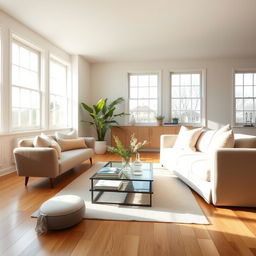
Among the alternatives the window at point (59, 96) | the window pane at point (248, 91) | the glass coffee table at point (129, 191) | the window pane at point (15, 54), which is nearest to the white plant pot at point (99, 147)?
the window at point (59, 96)

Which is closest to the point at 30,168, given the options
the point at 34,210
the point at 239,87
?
the point at 34,210

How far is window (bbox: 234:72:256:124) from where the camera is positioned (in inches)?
262

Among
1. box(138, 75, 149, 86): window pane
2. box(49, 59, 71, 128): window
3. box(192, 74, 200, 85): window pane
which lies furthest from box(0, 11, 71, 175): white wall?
box(192, 74, 200, 85): window pane

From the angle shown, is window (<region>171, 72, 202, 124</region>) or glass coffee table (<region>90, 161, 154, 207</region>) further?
window (<region>171, 72, 202, 124</region>)

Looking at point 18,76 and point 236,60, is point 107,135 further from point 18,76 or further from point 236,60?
point 236,60

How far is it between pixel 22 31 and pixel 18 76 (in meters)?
0.89

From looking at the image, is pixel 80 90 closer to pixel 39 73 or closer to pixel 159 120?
pixel 39 73

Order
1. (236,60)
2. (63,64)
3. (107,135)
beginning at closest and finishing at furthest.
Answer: (63,64) → (236,60) → (107,135)

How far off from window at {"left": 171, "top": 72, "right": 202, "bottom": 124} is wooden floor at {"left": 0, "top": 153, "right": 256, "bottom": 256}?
4.70 metres

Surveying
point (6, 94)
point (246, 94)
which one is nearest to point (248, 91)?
point (246, 94)

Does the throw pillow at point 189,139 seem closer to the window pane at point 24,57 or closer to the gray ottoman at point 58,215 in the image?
the gray ottoman at point 58,215

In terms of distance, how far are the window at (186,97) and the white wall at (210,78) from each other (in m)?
0.22

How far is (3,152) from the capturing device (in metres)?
3.83

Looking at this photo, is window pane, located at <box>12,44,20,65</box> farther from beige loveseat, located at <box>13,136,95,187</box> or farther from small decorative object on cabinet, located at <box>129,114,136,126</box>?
small decorative object on cabinet, located at <box>129,114,136,126</box>
